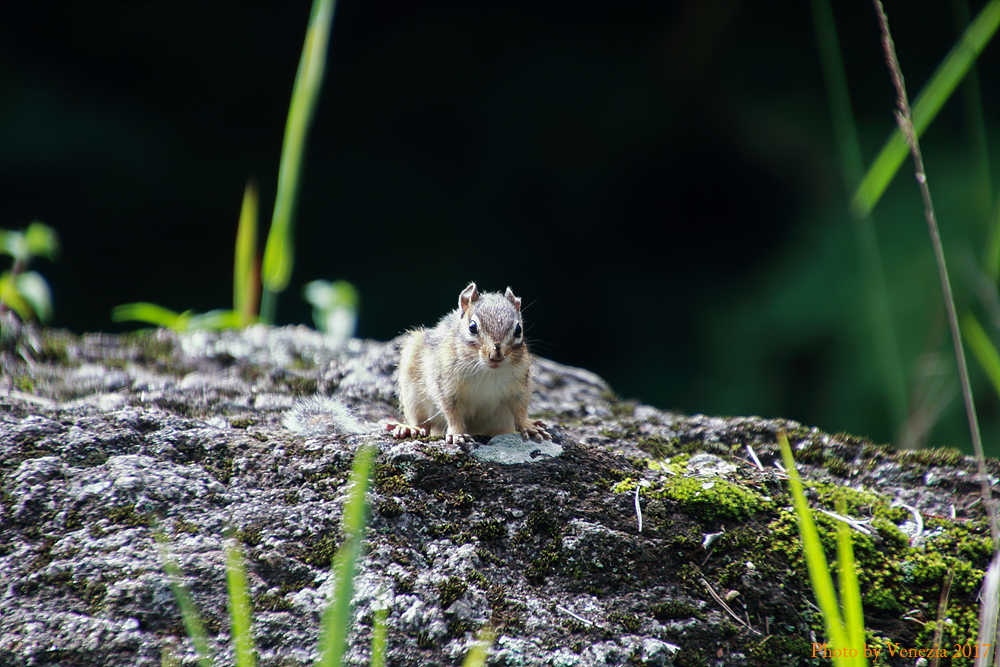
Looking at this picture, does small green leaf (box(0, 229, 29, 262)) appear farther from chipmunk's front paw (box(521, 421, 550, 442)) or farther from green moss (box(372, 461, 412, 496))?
chipmunk's front paw (box(521, 421, 550, 442))

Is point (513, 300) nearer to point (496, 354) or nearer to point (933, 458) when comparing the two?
point (496, 354)

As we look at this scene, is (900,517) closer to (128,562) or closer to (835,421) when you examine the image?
(128,562)

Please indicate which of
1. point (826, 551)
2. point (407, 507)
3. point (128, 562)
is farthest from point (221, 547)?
point (826, 551)

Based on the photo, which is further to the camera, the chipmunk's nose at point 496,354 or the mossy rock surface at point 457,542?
the chipmunk's nose at point 496,354

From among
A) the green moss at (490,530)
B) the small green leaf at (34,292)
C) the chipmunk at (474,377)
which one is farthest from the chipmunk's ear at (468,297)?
the small green leaf at (34,292)

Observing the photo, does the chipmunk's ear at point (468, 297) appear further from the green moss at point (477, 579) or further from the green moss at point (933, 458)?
the green moss at point (933, 458)

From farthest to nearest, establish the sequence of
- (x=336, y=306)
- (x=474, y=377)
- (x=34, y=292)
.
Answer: (x=336, y=306) → (x=34, y=292) → (x=474, y=377)

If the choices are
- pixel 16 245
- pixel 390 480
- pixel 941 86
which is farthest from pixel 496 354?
pixel 16 245

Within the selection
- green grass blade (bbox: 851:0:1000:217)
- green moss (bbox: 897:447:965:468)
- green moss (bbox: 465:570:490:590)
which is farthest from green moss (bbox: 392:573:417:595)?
green moss (bbox: 897:447:965:468)
